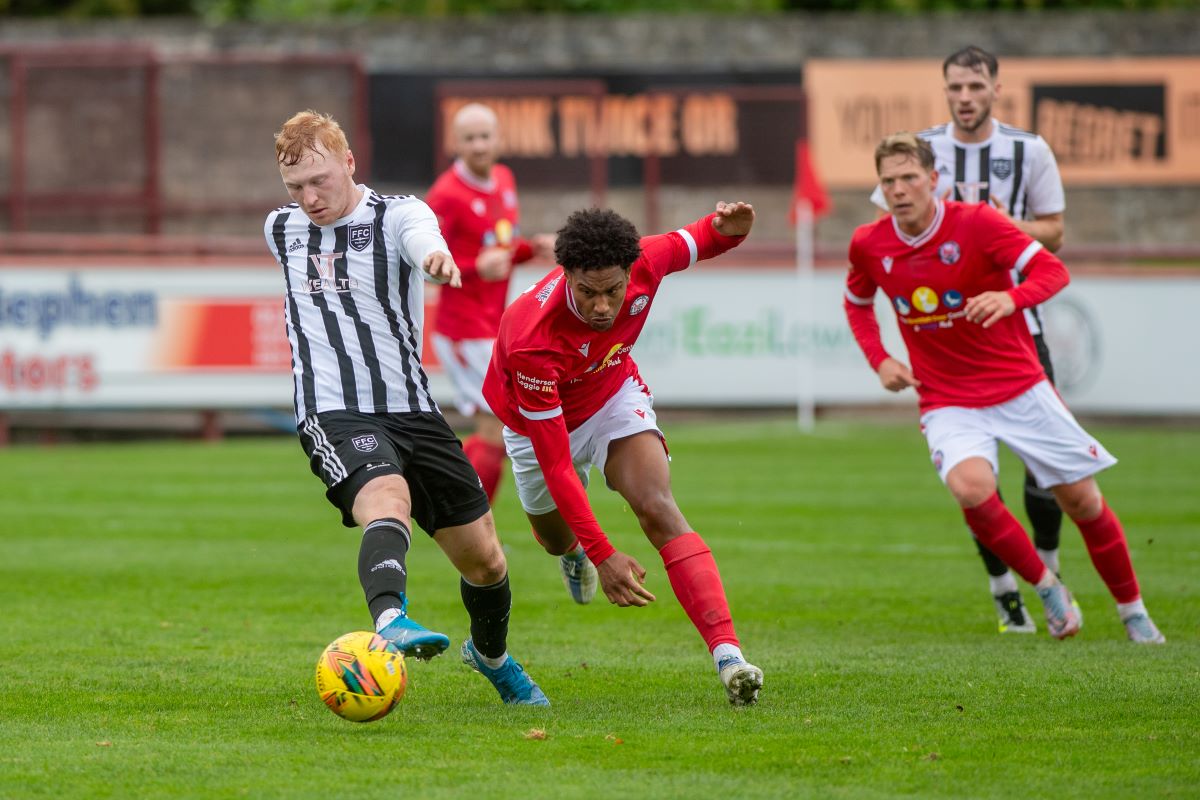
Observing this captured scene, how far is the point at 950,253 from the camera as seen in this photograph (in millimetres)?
7543

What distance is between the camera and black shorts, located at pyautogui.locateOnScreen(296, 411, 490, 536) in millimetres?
5672

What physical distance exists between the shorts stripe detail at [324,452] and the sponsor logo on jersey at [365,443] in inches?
2.7

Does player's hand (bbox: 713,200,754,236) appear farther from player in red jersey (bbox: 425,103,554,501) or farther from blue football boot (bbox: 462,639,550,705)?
player in red jersey (bbox: 425,103,554,501)

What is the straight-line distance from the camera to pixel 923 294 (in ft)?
25.0

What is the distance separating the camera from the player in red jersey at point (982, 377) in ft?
24.3

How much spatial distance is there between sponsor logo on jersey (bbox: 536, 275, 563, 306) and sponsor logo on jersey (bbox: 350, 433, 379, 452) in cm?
77

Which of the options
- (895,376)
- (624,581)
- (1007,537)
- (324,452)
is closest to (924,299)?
(895,376)

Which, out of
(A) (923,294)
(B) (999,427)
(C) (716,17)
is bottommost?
(B) (999,427)

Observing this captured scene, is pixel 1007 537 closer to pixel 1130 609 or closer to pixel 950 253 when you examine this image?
pixel 1130 609

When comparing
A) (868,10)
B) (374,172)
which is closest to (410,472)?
(374,172)

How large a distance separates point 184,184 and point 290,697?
56.6 ft

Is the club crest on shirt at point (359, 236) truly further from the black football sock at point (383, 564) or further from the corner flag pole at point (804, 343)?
the corner flag pole at point (804, 343)

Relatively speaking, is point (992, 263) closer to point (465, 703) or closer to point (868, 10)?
Result: point (465, 703)

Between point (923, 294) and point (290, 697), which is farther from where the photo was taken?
point (923, 294)
